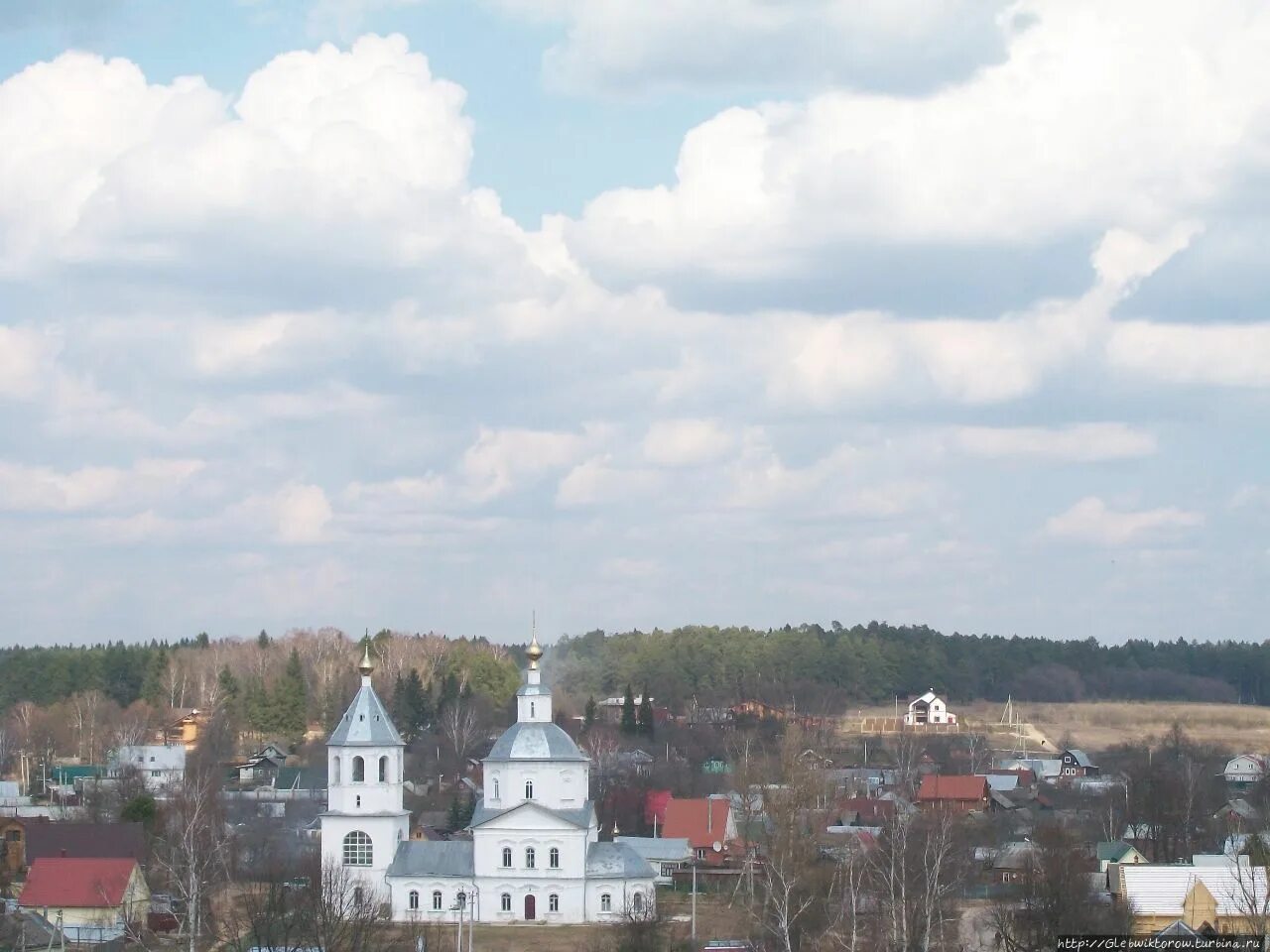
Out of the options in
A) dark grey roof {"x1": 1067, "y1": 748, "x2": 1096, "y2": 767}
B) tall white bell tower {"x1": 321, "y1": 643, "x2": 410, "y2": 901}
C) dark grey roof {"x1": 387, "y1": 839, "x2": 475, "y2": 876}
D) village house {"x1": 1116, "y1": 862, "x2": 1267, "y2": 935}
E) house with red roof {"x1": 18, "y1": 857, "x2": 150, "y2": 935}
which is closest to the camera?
village house {"x1": 1116, "y1": 862, "x2": 1267, "y2": 935}

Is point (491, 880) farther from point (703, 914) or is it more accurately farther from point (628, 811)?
point (628, 811)

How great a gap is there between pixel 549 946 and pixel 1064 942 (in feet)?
45.3

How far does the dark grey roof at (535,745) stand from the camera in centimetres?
4984

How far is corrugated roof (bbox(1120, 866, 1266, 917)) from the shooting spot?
131 ft

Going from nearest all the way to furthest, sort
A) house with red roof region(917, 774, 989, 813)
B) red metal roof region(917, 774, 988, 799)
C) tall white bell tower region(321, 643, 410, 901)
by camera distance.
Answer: tall white bell tower region(321, 643, 410, 901), house with red roof region(917, 774, 989, 813), red metal roof region(917, 774, 988, 799)

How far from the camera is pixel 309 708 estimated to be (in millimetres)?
96688

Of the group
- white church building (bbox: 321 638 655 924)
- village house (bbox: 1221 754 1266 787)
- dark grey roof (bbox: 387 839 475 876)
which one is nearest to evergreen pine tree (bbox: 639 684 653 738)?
village house (bbox: 1221 754 1266 787)

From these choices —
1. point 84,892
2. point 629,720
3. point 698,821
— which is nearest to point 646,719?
point 629,720

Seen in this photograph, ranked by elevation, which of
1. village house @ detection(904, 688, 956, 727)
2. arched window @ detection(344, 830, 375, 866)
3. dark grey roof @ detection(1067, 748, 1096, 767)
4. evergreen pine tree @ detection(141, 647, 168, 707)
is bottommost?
arched window @ detection(344, 830, 375, 866)

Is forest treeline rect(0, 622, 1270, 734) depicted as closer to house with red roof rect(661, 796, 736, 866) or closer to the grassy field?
the grassy field

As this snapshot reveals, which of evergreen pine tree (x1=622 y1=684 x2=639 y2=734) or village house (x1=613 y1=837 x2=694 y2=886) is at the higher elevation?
evergreen pine tree (x1=622 y1=684 x2=639 y2=734)

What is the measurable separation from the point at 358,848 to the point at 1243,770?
45.4 metres

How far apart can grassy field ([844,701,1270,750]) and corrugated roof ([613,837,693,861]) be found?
4244 centimetres

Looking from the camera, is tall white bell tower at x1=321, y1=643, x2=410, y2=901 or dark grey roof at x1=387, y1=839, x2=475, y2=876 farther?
tall white bell tower at x1=321, y1=643, x2=410, y2=901
